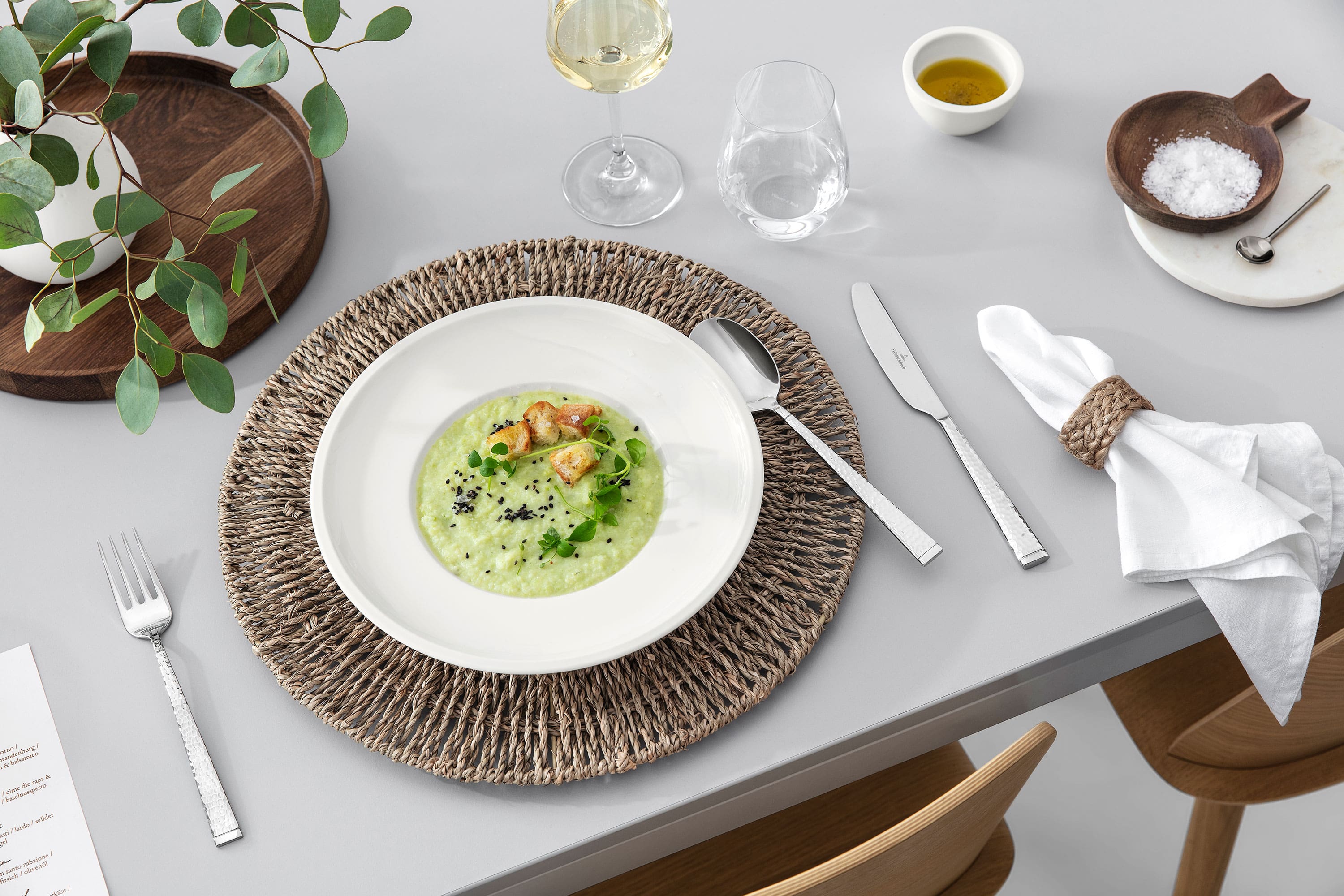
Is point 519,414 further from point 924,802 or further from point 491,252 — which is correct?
point 924,802

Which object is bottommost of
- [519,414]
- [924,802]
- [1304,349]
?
[924,802]

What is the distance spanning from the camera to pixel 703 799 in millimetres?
830

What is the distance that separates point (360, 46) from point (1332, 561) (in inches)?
48.0

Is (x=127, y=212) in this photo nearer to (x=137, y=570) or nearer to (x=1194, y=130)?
(x=137, y=570)

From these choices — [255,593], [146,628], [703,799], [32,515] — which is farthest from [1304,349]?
[32,515]

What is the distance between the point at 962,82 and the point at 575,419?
0.66m

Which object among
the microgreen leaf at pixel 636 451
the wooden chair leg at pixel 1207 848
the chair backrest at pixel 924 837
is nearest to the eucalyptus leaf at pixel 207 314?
the microgreen leaf at pixel 636 451

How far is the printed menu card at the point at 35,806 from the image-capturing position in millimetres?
802

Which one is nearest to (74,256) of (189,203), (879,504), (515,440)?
A: (189,203)

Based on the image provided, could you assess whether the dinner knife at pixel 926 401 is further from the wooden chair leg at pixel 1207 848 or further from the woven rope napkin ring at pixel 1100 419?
the wooden chair leg at pixel 1207 848

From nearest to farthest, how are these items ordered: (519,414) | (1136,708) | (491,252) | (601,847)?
(601,847)
(519,414)
(491,252)
(1136,708)

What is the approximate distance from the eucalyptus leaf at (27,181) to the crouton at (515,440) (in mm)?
394

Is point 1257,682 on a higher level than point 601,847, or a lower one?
higher

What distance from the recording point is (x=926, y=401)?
1012 mm
